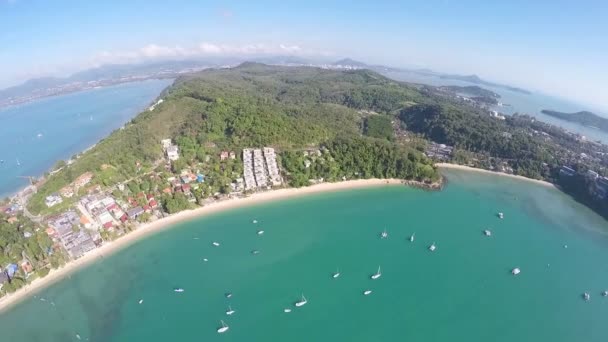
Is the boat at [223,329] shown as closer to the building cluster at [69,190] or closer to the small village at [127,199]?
the small village at [127,199]

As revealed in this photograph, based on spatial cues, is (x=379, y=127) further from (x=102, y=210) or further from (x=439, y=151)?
(x=102, y=210)

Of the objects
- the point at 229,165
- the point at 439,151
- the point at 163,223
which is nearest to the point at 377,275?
the point at 163,223

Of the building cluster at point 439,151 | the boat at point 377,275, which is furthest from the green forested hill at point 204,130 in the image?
the boat at point 377,275

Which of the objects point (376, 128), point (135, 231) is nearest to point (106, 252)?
point (135, 231)

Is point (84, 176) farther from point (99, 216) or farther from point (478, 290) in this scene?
point (478, 290)

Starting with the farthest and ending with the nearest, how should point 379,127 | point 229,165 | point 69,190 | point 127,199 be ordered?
point 379,127 → point 229,165 → point 127,199 → point 69,190

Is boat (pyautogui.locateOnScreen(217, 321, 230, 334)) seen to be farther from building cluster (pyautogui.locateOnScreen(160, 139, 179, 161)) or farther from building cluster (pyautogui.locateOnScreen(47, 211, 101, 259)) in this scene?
building cluster (pyautogui.locateOnScreen(160, 139, 179, 161))
